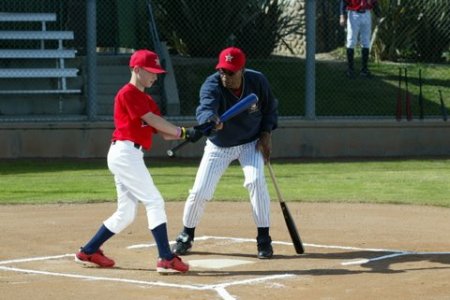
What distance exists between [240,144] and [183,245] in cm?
106

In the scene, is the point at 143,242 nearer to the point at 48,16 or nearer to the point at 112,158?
the point at 112,158

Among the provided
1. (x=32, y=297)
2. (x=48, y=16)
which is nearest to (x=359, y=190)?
(x=32, y=297)

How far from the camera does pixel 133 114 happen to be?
336 inches

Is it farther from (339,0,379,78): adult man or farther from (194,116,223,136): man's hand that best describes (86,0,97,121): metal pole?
(194,116,223,136): man's hand

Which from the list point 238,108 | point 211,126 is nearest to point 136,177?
point 211,126

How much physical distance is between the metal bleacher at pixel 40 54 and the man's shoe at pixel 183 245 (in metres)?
9.61

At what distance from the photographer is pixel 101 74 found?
20.0 m

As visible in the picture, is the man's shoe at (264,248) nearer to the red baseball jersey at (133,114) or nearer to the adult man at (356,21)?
the red baseball jersey at (133,114)

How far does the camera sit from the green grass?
13.5 metres

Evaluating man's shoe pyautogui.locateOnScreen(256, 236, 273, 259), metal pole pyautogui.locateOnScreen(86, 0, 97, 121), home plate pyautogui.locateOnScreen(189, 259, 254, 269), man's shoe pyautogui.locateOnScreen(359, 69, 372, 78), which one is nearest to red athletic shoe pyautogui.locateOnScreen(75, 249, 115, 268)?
home plate pyautogui.locateOnScreen(189, 259, 254, 269)

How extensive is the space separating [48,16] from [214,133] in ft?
38.0

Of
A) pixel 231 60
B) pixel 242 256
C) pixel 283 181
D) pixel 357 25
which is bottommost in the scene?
pixel 283 181

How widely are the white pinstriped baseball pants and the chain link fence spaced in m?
8.50

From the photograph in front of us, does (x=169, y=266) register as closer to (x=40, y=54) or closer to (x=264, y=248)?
(x=264, y=248)
